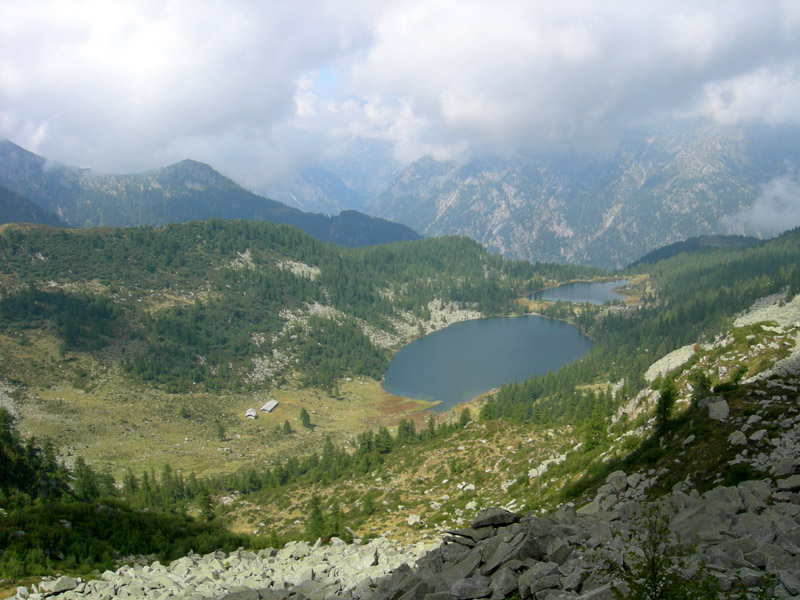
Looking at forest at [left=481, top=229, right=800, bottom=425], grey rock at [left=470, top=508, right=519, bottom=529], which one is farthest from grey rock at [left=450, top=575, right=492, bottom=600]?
forest at [left=481, top=229, right=800, bottom=425]

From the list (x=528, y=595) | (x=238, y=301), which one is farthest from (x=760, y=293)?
(x=528, y=595)

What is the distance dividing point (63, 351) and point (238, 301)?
60.3m

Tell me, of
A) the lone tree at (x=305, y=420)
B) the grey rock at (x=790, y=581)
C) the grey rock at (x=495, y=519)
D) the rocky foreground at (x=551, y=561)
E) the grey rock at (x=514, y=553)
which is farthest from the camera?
the lone tree at (x=305, y=420)

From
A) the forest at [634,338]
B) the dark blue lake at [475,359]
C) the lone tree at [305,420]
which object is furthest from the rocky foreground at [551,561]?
the dark blue lake at [475,359]

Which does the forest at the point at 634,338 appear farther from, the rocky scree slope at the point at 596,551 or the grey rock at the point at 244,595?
the grey rock at the point at 244,595

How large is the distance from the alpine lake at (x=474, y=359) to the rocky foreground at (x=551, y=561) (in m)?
97.7

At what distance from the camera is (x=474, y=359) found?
158750 millimetres

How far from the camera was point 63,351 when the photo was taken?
110 meters

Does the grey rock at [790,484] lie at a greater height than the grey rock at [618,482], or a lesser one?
greater

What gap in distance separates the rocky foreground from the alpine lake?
97.7 m

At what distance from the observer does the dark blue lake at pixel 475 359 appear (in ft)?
450

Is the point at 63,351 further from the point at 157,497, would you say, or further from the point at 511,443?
the point at 511,443

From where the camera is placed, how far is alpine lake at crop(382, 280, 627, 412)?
5386 inches

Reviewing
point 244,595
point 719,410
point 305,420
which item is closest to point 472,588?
point 244,595
